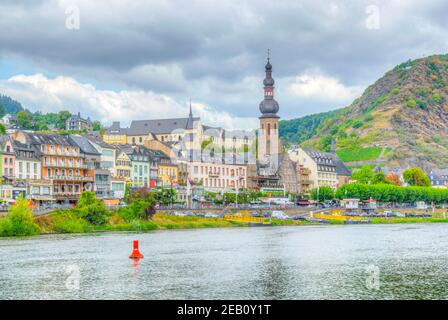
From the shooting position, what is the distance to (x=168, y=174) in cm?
16950

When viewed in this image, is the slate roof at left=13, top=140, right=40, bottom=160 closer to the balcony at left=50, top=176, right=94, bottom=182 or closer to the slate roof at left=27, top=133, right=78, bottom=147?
the slate roof at left=27, top=133, right=78, bottom=147

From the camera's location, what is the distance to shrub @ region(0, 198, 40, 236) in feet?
312

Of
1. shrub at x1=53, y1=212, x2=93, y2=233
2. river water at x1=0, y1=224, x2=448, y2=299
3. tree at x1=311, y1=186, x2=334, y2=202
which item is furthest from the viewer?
tree at x1=311, y1=186, x2=334, y2=202

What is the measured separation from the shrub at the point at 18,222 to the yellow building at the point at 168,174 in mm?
67804

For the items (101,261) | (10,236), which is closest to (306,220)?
(10,236)

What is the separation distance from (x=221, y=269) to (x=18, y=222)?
139ft

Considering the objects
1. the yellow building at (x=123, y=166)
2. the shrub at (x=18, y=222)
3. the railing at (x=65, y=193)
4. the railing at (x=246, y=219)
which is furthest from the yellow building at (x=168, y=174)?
the shrub at (x=18, y=222)

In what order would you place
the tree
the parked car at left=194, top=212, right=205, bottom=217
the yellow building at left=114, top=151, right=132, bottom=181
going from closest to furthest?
the parked car at left=194, top=212, right=205, bottom=217, the yellow building at left=114, top=151, right=132, bottom=181, the tree

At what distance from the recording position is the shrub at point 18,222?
312 ft

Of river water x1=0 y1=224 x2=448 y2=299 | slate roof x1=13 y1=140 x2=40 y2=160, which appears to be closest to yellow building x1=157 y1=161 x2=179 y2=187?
slate roof x1=13 y1=140 x2=40 y2=160

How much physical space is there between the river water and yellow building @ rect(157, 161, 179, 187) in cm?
7147

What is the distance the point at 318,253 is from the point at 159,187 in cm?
8363

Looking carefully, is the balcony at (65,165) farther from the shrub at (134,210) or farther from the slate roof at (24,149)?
the shrub at (134,210)
